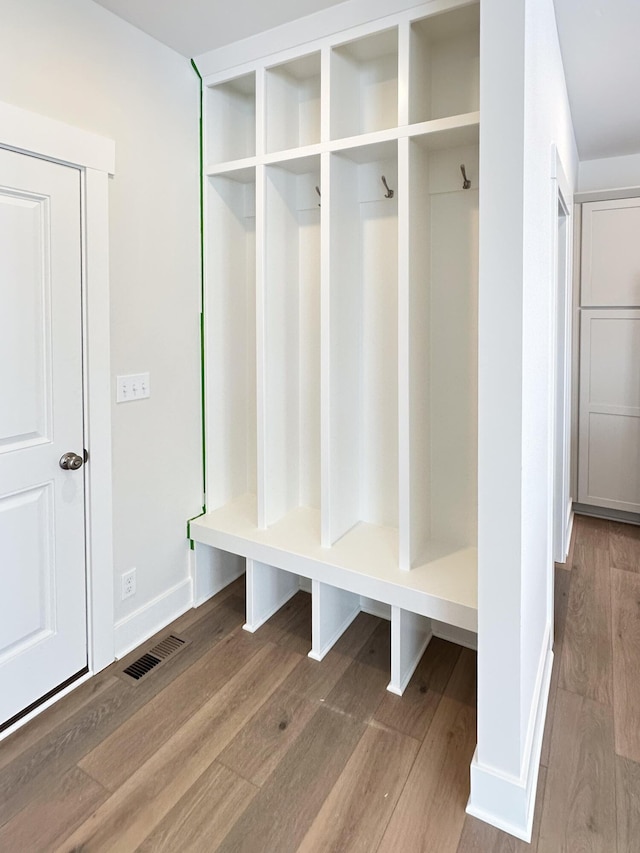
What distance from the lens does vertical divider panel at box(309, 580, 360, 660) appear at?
224 centimetres

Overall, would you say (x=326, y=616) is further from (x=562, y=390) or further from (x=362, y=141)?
(x=362, y=141)

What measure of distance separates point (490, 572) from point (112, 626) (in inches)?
60.8

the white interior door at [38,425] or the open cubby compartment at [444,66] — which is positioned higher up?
the open cubby compartment at [444,66]

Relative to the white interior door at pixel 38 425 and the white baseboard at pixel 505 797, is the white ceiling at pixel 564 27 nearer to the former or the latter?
the white interior door at pixel 38 425

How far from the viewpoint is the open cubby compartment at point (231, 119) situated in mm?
2412

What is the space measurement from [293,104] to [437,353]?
1.31 m

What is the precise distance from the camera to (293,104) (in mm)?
2424

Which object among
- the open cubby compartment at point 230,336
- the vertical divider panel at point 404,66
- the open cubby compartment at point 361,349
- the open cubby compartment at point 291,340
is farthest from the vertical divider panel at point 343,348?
the open cubby compartment at point 230,336

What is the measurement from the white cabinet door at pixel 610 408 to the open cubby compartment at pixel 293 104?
2263 millimetres

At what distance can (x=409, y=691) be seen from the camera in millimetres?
2053

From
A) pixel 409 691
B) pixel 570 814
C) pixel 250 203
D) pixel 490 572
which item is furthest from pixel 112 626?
pixel 250 203

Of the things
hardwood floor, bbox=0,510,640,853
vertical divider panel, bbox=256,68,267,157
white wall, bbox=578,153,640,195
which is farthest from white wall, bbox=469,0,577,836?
white wall, bbox=578,153,640,195

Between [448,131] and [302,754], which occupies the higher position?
[448,131]

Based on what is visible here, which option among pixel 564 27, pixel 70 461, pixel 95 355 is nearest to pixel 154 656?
pixel 70 461
